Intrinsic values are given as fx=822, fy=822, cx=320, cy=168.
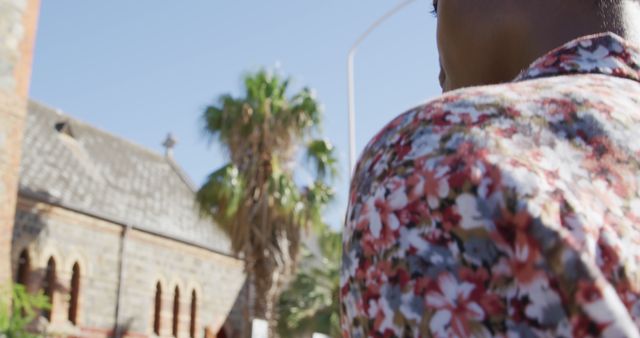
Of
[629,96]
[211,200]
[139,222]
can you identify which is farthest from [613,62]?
[139,222]

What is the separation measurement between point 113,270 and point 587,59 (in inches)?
924

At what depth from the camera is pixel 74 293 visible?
22578 millimetres

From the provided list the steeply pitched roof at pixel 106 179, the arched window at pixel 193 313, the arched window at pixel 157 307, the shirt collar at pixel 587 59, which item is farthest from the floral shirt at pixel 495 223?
the arched window at pixel 193 313

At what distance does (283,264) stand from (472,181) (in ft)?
55.2

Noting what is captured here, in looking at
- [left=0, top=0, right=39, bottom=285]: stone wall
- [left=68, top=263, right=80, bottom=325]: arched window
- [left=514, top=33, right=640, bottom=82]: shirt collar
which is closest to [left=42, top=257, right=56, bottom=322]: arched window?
[left=68, top=263, right=80, bottom=325]: arched window

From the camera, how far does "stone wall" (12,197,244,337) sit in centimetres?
2144

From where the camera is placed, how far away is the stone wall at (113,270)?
70.3ft

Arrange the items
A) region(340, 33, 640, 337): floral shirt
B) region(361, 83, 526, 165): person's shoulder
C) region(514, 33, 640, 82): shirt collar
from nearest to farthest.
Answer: region(340, 33, 640, 337): floral shirt
region(361, 83, 526, 165): person's shoulder
region(514, 33, 640, 82): shirt collar

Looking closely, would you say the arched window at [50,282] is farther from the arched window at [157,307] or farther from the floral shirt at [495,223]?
the floral shirt at [495,223]

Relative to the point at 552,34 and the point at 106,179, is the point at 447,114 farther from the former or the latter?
the point at 106,179

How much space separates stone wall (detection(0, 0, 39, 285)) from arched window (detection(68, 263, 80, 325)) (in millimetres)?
9080

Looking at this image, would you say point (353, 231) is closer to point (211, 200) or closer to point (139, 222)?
point (211, 200)

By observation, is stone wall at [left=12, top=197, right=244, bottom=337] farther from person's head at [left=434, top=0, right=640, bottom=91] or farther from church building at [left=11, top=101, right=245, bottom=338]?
person's head at [left=434, top=0, right=640, bottom=91]

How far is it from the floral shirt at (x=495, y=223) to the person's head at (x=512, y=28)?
24 cm
